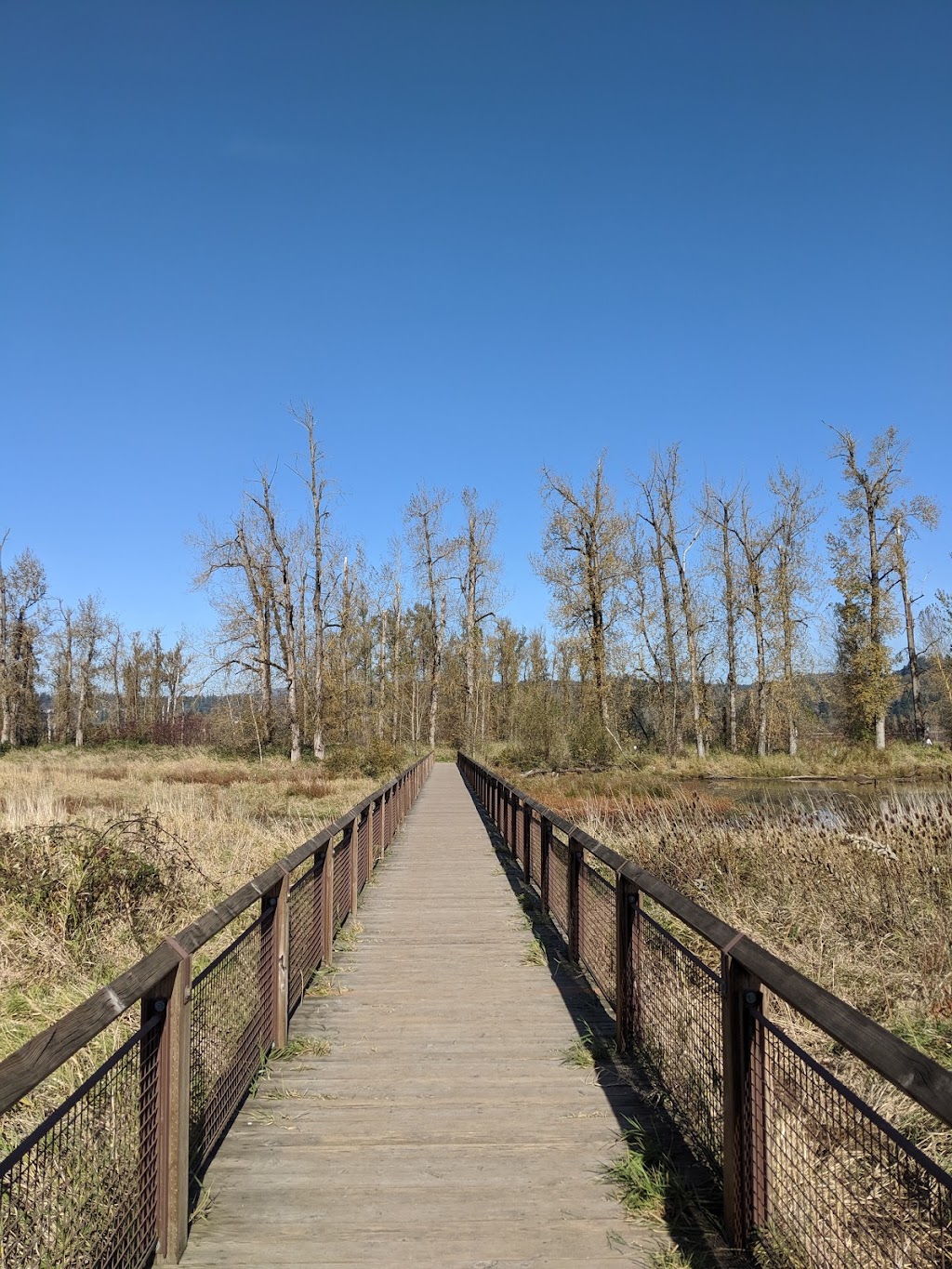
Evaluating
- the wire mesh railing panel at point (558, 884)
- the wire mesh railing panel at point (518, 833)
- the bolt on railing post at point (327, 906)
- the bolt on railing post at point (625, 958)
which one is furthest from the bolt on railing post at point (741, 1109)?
the wire mesh railing panel at point (518, 833)

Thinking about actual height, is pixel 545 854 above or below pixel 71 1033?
below

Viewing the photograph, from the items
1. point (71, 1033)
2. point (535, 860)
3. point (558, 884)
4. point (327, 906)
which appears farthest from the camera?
point (535, 860)

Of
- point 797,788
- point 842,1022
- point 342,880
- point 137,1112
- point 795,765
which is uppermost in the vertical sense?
point 842,1022

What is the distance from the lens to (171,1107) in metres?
2.88

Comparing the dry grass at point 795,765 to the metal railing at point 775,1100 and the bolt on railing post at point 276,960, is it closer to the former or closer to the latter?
the bolt on railing post at point 276,960

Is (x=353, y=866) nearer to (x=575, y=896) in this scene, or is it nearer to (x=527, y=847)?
(x=527, y=847)

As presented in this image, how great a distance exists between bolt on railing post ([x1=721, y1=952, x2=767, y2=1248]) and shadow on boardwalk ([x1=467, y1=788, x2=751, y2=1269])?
0.39ft

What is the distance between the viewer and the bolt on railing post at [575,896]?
21.9 ft

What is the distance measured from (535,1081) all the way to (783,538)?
131 ft

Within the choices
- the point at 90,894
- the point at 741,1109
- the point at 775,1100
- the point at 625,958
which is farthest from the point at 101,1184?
the point at 90,894

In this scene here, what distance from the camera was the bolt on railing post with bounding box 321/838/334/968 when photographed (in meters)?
6.57

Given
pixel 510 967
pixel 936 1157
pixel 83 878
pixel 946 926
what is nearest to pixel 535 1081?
pixel 936 1157

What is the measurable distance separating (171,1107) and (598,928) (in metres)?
3.77

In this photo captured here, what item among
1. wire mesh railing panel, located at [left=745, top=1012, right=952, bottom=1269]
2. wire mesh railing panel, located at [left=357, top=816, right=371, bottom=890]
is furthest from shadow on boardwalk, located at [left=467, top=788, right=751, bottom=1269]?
wire mesh railing panel, located at [left=357, top=816, right=371, bottom=890]
